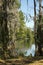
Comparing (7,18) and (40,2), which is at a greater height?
(40,2)

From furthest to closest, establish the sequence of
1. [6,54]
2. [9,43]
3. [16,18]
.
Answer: [16,18]
[9,43]
[6,54]

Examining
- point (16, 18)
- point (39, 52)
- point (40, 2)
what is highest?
point (40, 2)

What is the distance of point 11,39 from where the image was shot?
1817 centimetres

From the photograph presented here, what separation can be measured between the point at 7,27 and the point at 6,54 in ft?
8.30

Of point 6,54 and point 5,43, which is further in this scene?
point 5,43

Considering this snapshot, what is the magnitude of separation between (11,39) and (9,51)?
1.11 m

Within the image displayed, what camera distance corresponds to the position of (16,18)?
19219mm

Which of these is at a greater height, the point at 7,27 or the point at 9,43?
the point at 7,27

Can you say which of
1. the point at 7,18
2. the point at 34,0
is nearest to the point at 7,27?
the point at 7,18

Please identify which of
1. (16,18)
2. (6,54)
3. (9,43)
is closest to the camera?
(6,54)

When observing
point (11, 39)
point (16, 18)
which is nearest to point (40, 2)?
point (16, 18)

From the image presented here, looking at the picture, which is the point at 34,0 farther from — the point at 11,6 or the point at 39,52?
the point at 39,52

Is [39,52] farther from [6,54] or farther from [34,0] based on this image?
[34,0]

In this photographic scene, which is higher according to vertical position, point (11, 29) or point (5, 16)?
point (5, 16)
